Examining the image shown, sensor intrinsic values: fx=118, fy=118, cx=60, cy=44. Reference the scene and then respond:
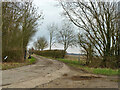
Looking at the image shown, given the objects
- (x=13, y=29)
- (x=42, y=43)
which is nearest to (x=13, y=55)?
(x=13, y=29)

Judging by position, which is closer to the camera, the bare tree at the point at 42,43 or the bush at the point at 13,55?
the bush at the point at 13,55

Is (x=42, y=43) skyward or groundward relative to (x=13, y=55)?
skyward

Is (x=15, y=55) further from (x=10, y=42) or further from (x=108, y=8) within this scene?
(x=108, y=8)

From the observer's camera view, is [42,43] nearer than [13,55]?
No

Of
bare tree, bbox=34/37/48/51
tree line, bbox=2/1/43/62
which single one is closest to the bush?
tree line, bbox=2/1/43/62

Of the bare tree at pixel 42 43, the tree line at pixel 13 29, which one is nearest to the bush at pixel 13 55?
the tree line at pixel 13 29

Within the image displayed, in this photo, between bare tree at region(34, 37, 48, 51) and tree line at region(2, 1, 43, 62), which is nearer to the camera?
tree line at region(2, 1, 43, 62)

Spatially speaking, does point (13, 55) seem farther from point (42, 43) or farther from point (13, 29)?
point (42, 43)

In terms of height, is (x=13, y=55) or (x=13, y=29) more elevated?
(x=13, y=29)

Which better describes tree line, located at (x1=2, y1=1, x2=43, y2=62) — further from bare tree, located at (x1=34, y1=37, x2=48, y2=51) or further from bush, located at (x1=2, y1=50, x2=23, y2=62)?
bare tree, located at (x1=34, y1=37, x2=48, y2=51)

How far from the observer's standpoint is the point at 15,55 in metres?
14.7

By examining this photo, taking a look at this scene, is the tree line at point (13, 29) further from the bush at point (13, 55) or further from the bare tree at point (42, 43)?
the bare tree at point (42, 43)

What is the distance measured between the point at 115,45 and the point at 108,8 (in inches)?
180

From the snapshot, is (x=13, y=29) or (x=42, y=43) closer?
(x=13, y=29)
